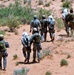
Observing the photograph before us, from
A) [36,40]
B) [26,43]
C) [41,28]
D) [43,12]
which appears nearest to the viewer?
[36,40]

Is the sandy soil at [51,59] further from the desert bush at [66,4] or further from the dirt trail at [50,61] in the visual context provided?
the desert bush at [66,4]

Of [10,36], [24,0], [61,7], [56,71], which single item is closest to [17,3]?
[24,0]

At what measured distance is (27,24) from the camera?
30.2 metres

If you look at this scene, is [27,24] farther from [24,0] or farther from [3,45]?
[3,45]

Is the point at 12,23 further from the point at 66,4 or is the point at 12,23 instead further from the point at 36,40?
the point at 36,40

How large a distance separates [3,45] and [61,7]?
16.7 m

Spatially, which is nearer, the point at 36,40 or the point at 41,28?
the point at 36,40

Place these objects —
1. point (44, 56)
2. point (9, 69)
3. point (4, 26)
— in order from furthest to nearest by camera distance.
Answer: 1. point (4, 26)
2. point (44, 56)
3. point (9, 69)

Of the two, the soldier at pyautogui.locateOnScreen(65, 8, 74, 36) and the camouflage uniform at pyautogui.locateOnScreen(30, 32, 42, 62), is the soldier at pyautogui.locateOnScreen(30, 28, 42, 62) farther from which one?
the soldier at pyautogui.locateOnScreen(65, 8, 74, 36)

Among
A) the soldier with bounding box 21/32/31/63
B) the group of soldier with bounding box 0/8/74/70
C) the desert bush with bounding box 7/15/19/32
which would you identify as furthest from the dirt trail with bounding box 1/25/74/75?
the desert bush with bounding box 7/15/19/32

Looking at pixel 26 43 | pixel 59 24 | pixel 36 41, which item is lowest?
pixel 59 24

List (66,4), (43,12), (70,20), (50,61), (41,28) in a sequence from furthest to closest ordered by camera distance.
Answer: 1. (66,4)
2. (43,12)
3. (70,20)
4. (41,28)
5. (50,61)

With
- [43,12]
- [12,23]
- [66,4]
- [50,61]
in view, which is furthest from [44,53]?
[66,4]

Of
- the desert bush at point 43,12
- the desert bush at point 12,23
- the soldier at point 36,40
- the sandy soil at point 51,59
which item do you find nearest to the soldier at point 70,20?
the sandy soil at point 51,59
